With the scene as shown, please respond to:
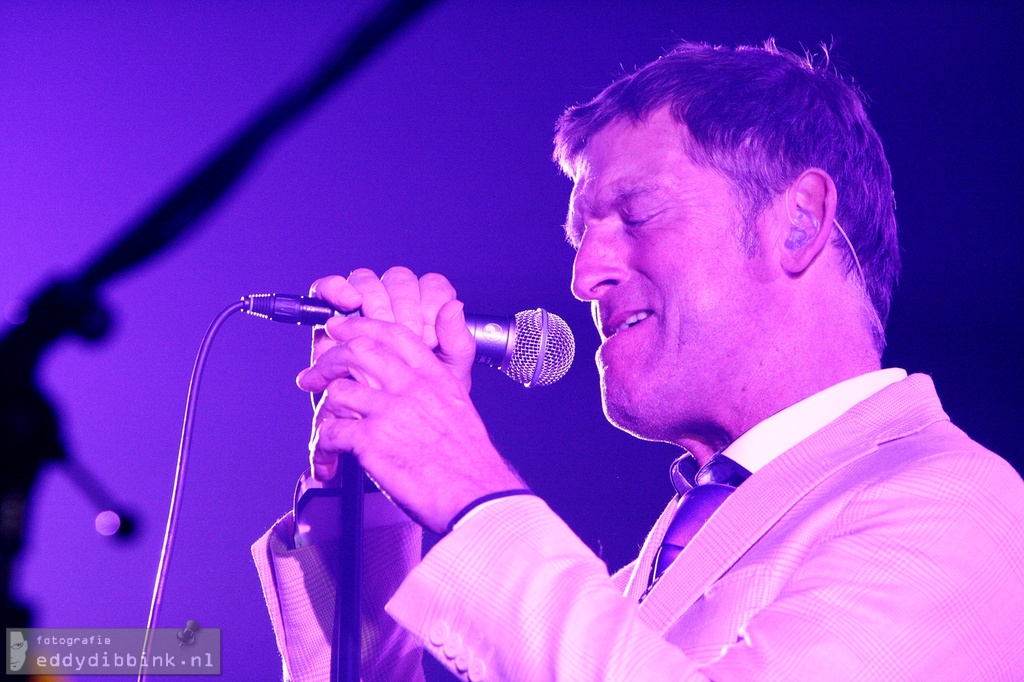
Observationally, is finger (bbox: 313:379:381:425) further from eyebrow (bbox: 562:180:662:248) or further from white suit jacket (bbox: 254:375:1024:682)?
eyebrow (bbox: 562:180:662:248)

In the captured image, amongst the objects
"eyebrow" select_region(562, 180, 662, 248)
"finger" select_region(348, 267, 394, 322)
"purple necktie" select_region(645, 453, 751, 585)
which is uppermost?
"eyebrow" select_region(562, 180, 662, 248)

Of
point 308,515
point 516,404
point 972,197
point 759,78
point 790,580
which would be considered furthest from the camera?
point 516,404

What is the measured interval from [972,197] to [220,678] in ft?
9.05

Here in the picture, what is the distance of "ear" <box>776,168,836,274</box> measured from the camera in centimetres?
153

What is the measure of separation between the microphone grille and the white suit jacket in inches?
15.1

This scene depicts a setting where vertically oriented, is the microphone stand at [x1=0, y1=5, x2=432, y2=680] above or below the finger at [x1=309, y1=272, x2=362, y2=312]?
above

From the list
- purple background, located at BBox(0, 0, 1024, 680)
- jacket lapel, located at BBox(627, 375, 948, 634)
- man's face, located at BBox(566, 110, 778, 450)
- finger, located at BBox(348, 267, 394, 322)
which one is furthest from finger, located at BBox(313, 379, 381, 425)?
purple background, located at BBox(0, 0, 1024, 680)

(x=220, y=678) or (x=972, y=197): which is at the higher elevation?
(x=972, y=197)

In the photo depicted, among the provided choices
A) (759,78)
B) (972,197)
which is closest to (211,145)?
(759,78)

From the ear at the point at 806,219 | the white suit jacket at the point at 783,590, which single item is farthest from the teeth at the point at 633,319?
the white suit jacket at the point at 783,590

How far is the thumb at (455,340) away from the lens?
1225 mm

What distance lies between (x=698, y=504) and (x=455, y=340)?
0.46m

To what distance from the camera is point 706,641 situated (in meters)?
0.99

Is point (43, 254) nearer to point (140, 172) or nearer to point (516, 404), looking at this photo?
point (140, 172)
